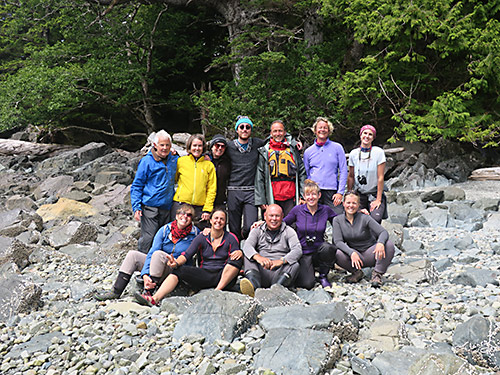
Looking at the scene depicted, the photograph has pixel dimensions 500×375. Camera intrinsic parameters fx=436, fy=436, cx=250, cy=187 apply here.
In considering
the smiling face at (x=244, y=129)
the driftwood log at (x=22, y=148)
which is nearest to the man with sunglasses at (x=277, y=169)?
the smiling face at (x=244, y=129)

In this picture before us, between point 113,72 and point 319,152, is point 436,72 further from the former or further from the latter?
point 113,72

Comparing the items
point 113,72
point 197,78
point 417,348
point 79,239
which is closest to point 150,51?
point 113,72

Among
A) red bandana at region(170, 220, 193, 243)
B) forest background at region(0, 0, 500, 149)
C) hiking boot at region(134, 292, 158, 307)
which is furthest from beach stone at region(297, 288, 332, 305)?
forest background at region(0, 0, 500, 149)

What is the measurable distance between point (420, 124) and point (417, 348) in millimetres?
10722

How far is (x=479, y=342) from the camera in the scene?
11.4 feet

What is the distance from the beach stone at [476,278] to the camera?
5097 millimetres

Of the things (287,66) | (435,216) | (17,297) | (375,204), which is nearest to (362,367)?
(375,204)

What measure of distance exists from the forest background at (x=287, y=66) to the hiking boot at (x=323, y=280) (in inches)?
336

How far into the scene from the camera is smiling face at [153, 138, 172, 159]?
5.30m

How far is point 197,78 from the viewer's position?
73.3ft

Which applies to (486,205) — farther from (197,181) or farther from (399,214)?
(197,181)

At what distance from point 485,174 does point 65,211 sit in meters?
11.9

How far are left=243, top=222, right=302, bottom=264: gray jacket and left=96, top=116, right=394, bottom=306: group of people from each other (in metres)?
0.01

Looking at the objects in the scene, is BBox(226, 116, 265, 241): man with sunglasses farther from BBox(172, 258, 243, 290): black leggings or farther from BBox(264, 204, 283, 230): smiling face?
BBox(172, 258, 243, 290): black leggings
